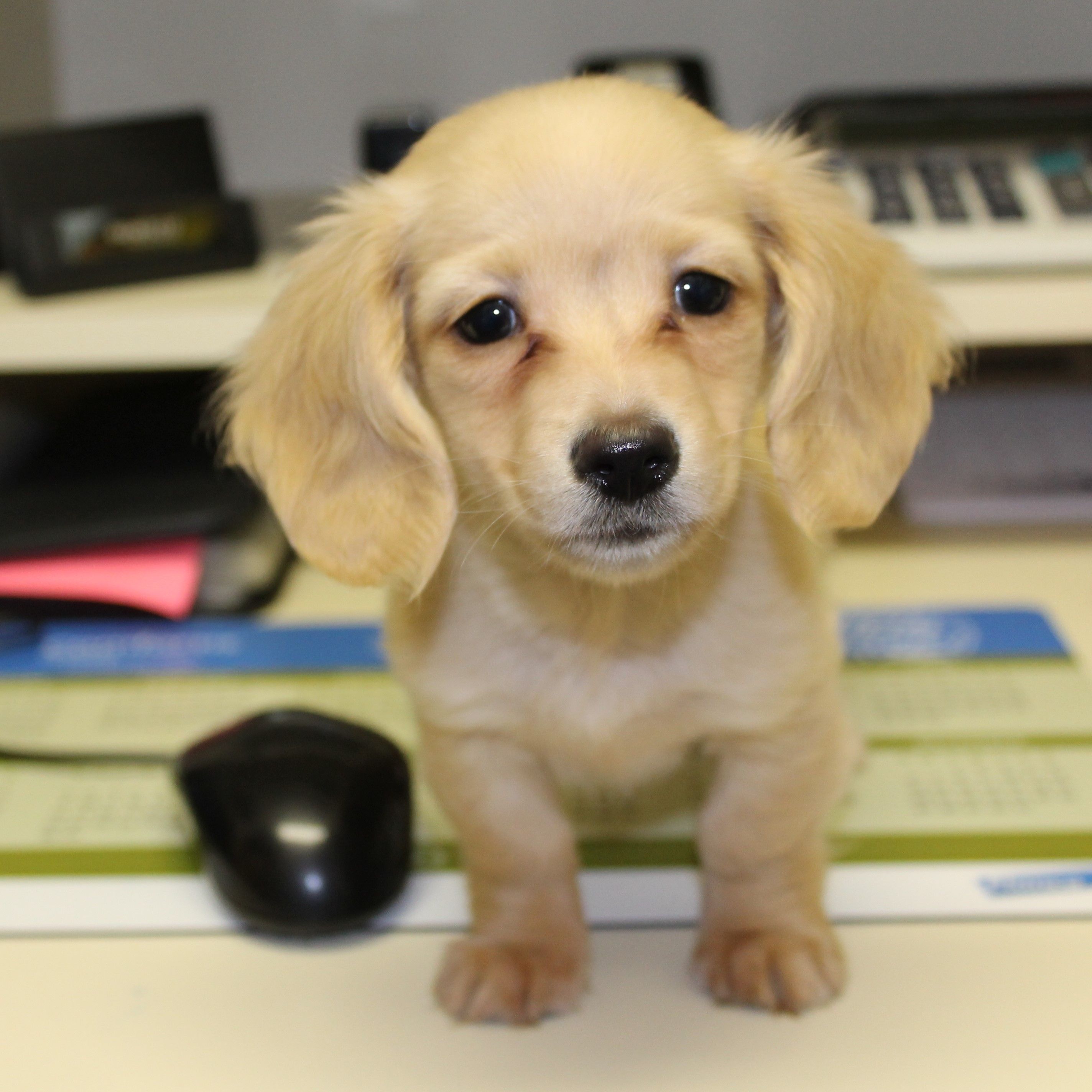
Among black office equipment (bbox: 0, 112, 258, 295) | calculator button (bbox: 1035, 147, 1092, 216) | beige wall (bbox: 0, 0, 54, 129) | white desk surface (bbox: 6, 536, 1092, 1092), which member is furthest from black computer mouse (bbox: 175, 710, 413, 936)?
beige wall (bbox: 0, 0, 54, 129)

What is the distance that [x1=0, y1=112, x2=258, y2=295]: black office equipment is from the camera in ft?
3.41

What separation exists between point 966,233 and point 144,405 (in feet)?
2.97

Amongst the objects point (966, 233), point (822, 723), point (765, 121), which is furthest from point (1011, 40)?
point (822, 723)

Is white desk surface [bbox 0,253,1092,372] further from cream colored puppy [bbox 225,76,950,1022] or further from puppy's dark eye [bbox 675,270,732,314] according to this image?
puppy's dark eye [bbox 675,270,732,314]

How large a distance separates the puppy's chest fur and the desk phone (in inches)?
16.0

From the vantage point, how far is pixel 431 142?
685mm

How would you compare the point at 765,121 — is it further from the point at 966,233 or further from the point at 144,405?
the point at 144,405

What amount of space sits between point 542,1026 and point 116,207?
809mm

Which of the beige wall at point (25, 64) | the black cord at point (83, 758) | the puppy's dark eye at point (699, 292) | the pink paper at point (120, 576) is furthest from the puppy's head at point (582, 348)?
the beige wall at point (25, 64)

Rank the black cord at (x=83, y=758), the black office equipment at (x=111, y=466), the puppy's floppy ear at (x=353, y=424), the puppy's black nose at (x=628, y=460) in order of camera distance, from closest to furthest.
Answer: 1. the puppy's black nose at (x=628, y=460)
2. the puppy's floppy ear at (x=353, y=424)
3. the black cord at (x=83, y=758)
4. the black office equipment at (x=111, y=466)

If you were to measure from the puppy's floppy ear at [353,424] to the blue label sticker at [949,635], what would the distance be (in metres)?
0.44

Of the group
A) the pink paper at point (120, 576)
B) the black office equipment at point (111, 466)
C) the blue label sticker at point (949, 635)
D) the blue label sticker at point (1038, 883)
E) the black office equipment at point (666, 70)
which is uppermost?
the black office equipment at point (666, 70)

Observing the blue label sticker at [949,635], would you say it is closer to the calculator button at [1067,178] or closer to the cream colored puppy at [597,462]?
the cream colored puppy at [597,462]

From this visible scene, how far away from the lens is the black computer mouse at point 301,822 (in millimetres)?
678
